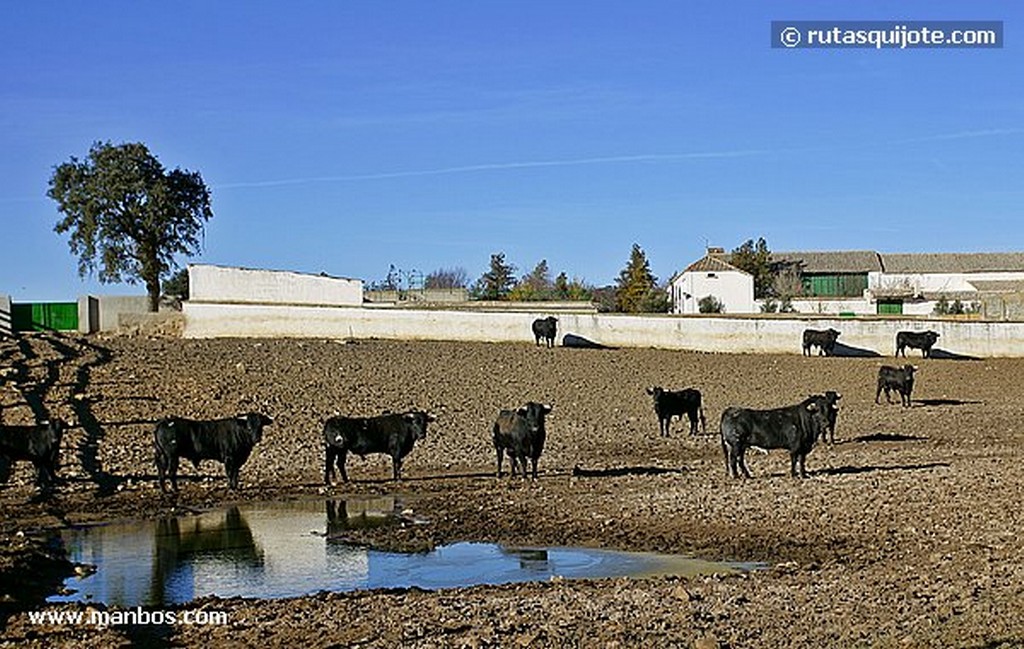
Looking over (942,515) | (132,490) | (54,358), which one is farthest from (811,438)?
(54,358)

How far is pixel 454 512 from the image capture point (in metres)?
18.9

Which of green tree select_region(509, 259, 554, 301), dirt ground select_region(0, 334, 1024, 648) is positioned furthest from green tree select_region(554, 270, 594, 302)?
dirt ground select_region(0, 334, 1024, 648)

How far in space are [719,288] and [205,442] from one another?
7474cm

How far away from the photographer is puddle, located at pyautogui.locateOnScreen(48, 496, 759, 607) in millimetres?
14047

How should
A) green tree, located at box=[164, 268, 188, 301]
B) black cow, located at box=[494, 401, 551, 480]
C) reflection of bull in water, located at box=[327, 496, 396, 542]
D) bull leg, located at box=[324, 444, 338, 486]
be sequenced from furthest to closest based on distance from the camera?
green tree, located at box=[164, 268, 188, 301], bull leg, located at box=[324, 444, 338, 486], black cow, located at box=[494, 401, 551, 480], reflection of bull in water, located at box=[327, 496, 396, 542]

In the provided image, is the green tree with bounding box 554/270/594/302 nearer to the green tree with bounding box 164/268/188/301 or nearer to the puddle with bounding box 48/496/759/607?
the green tree with bounding box 164/268/188/301

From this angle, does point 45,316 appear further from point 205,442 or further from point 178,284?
point 205,442

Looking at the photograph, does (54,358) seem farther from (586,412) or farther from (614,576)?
(614,576)

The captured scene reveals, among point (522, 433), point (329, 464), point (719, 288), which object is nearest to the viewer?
point (522, 433)

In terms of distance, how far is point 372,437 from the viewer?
901 inches

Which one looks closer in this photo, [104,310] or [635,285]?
[104,310]

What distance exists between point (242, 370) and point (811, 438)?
19282 mm

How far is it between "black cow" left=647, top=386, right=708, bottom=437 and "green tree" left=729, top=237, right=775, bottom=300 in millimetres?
70641

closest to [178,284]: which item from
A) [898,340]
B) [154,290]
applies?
[154,290]
